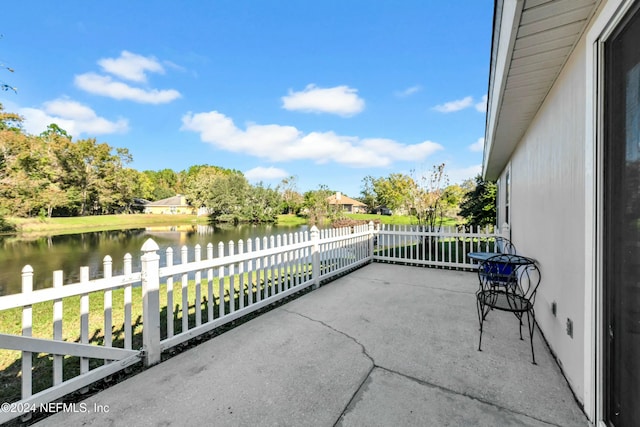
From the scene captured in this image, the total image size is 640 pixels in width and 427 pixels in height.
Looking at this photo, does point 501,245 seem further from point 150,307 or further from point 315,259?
point 150,307

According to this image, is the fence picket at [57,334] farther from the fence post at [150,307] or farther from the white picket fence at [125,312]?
the fence post at [150,307]

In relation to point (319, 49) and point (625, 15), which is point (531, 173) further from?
point (319, 49)

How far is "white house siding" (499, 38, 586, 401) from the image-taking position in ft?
5.95

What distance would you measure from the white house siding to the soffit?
99 millimetres

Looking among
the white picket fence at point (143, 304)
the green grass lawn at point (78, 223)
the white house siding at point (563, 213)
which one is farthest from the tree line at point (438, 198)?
the green grass lawn at point (78, 223)

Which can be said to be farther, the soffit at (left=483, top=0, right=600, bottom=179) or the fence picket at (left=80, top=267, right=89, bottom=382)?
the fence picket at (left=80, top=267, right=89, bottom=382)

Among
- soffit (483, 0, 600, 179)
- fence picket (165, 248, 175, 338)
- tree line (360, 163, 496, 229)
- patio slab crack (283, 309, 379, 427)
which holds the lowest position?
patio slab crack (283, 309, 379, 427)

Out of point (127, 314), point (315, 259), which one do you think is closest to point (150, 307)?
point (127, 314)

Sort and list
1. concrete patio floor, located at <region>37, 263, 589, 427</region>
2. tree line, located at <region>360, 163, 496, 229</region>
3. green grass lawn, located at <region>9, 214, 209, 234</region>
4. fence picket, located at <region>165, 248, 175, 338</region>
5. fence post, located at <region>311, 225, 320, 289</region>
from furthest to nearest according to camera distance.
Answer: green grass lawn, located at <region>9, 214, 209, 234</region>
tree line, located at <region>360, 163, 496, 229</region>
fence post, located at <region>311, 225, 320, 289</region>
fence picket, located at <region>165, 248, 175, 338</region>
concrete patio floor, located at <region>37, 263, 589, 427</region>

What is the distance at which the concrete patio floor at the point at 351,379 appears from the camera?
170 centimetres

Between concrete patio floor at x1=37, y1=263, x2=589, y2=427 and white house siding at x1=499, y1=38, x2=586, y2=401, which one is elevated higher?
white house siding at x1=499, y1=38, x2=586, y2=401

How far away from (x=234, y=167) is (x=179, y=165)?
14767mm

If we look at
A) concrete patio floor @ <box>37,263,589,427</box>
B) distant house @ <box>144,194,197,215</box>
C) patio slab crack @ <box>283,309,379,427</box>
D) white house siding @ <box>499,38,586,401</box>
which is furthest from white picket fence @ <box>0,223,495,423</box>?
distant house @ <box>144,194,197,215</box>

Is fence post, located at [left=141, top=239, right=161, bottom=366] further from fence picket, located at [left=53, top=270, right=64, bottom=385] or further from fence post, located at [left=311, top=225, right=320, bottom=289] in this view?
fence post, located at [left=311, top=225, right=320, bottom=289]
